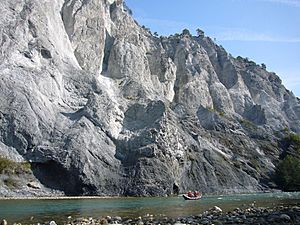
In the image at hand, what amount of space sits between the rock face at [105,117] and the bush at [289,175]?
3.14m

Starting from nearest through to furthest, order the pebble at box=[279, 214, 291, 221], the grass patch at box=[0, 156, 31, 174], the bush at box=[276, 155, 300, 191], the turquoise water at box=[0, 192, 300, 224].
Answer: the pebble at box=[279, 214, 291, 221]
the turquoise water at box=[0, 192, 300, 224]
the grass patch at box=[0, 156, 31, 174]
the bush at box=[276, 155, 300, 191]

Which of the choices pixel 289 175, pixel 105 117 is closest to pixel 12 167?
pixel 105 117

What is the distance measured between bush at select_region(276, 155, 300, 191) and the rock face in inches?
124

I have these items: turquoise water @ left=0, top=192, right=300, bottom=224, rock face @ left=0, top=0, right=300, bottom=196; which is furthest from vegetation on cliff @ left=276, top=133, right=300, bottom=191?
turquoise water @ left=0, top=192, right=300, bottom=224

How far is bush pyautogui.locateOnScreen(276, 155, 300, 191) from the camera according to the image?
355 feet

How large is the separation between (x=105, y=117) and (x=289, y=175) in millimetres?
49166

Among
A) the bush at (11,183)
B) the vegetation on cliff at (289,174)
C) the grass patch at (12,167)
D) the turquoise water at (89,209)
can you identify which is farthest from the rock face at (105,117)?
the turquoise water at (89,209)

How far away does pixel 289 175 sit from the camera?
109625mm

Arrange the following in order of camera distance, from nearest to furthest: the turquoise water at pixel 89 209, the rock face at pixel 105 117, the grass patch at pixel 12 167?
the turquoise water at pixel 89 209 < the grass patch at pixel 12 167 < the rock face at pixel 105 117

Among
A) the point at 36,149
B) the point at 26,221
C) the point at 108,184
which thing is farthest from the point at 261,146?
the point at 26,221

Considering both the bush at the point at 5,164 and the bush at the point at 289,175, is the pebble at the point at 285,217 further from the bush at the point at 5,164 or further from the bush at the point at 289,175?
the bush at the point at 289,175

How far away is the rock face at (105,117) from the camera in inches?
3071

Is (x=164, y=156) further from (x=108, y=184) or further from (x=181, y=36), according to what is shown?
(x=181, y=36)

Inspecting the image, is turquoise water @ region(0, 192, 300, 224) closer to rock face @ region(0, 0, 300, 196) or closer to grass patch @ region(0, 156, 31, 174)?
grass patch @ region(0, 156, 31, 174)
